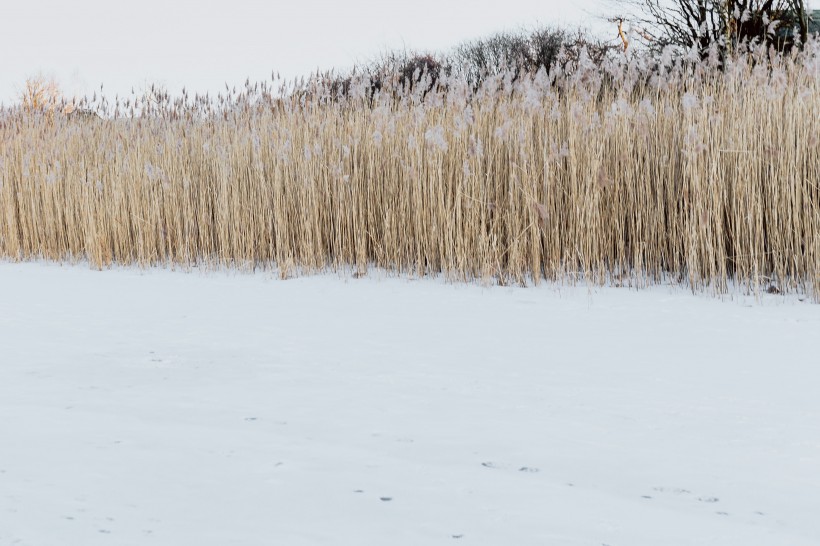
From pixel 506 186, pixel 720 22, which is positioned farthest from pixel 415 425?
pixel 720 22

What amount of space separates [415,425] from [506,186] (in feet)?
7.99

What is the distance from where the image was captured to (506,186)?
12.7ft

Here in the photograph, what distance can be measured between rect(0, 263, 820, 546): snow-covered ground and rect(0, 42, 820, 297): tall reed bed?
0.51 m

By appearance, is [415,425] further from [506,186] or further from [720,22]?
[720,22]

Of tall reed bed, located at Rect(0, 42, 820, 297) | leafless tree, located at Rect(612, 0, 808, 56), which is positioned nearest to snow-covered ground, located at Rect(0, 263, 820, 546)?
tall reed bed, located at Rect(0, 42, 820, 297)

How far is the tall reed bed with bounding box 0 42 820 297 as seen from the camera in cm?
333

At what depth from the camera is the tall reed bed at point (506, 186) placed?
10.9 ft

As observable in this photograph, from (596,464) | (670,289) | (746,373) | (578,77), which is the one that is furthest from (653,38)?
(596,464)

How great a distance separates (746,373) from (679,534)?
111cm

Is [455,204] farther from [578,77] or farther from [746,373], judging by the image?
[746,373]

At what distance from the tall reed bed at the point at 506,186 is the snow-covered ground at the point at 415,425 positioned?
0.51 metres

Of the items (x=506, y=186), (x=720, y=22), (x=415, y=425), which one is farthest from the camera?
(x=720, y=22)

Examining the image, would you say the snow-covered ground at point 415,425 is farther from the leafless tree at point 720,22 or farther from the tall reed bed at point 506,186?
the leafless tree at point 720,22

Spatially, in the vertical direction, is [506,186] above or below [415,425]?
above
